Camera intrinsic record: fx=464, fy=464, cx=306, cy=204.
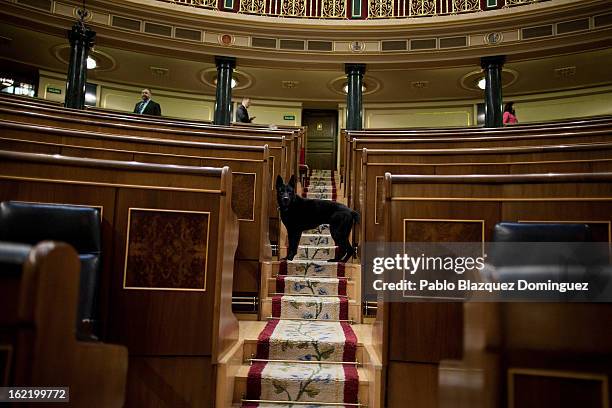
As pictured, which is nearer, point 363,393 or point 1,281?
point 1,281

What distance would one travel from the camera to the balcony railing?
640 cm

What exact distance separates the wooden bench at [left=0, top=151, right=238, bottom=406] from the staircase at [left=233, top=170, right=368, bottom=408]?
0.28 m

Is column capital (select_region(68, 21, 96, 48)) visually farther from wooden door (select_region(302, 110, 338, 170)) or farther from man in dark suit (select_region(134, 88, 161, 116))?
wooden door (select_region(302, 110, 338, 170))

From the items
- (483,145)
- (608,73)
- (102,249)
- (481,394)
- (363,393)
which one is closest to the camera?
(481,394)

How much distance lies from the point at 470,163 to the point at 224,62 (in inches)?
184

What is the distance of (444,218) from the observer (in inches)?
69.5

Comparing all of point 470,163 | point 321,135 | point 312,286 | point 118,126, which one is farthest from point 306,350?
point 321,135

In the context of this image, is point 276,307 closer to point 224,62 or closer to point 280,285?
point 280,285

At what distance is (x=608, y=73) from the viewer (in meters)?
6.88

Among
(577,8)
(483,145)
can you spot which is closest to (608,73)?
(577,8)

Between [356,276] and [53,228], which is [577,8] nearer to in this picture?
[356,276]

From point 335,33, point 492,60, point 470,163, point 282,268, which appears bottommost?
point 282,268

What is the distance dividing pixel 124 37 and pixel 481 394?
654 cm

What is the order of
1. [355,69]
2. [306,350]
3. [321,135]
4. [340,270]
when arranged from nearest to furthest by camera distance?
[306,350] → [340,270] → [355,69] → [321,135]
